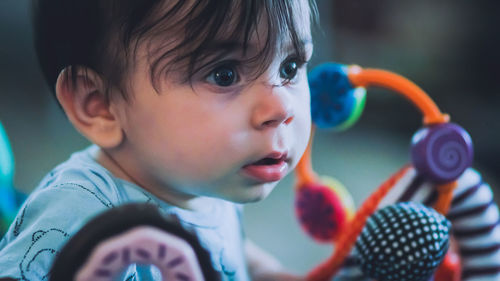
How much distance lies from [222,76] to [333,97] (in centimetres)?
18

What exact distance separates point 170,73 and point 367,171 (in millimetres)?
1215

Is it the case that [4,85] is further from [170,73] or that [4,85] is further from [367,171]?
[170,73]

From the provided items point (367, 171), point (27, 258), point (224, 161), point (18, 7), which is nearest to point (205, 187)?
point (224, 161)

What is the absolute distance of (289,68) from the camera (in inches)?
18.1

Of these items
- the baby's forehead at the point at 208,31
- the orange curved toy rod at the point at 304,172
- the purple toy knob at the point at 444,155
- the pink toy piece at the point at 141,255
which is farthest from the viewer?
the orange curved toy rod at the point at 304,172

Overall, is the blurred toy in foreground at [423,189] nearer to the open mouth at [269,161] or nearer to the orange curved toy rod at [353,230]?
the orange curved toy rod at [353,230]

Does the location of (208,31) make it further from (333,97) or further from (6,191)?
(6,191)

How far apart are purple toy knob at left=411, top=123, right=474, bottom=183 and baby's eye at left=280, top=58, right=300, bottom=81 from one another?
154mm

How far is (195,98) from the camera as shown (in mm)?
414

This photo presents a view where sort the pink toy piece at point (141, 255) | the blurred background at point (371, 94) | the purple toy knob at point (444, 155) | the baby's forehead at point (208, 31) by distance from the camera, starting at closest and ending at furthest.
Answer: the pink toy piece at point (141, 255), the baby's forehead at point (208, 31), the purple toy knob at point (444, 155), the blurred background at point (371, 94)

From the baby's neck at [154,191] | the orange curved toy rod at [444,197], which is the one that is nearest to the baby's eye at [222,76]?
the baby's neck at [154,191]

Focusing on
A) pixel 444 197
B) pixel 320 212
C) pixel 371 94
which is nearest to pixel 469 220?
pixel 444 197

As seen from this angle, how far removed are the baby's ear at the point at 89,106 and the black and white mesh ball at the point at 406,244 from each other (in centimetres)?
24

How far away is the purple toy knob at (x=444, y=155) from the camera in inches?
20.1
